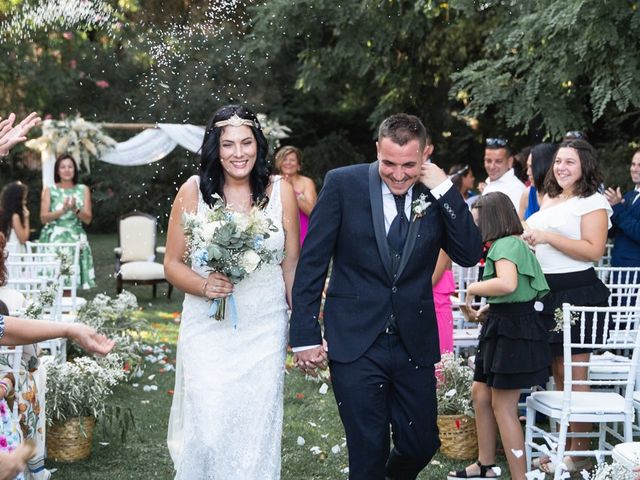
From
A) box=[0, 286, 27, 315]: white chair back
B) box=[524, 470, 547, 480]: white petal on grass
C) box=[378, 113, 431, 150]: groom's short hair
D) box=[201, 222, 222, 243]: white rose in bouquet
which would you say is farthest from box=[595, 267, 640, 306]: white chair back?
box=[0, 286, 27, 315]: white chair back

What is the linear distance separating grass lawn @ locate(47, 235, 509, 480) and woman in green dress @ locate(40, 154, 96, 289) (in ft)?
8.95

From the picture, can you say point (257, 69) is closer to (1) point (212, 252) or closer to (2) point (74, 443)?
(2) point (74, 443)

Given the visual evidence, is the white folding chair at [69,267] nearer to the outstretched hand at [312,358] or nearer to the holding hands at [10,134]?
the holding hands at [10,134]

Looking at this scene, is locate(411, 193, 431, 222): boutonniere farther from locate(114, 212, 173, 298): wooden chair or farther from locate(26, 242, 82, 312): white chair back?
locate(114, 212, 173, 298): wooden chair

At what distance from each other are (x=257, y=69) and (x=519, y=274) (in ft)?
48.4

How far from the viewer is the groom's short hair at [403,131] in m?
4.03

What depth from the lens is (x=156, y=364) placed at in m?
9.09

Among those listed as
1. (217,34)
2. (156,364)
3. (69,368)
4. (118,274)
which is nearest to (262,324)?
(69,368)

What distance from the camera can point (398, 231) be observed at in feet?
13.7

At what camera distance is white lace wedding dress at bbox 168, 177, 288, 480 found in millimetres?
4379

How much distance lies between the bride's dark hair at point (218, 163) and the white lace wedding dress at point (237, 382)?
0.30ft

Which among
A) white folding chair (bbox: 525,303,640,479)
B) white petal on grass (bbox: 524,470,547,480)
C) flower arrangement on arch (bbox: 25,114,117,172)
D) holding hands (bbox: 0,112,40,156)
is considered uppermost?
flower arrangement on arch (bbox: 25,114,117,172)

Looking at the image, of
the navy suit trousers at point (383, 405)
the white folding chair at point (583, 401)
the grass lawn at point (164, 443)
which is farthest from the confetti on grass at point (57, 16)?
the navy suit trousers at point (383, 405)

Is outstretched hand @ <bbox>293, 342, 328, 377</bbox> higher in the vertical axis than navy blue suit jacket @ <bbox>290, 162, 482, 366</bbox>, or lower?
lower
